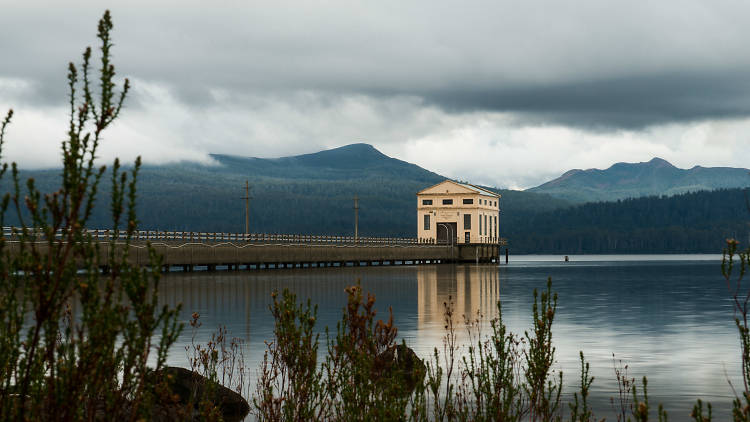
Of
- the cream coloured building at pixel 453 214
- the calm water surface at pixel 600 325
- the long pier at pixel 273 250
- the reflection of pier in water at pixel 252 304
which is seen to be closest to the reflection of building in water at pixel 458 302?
the calm water surface at pixel 600 325

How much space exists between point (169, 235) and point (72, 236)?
69022 millimetres

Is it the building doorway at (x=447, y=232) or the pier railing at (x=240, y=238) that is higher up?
the building doorway at (x=447, y=232)

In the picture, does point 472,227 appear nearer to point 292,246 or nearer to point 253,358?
point 292,246

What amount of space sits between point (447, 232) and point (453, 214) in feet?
8.95

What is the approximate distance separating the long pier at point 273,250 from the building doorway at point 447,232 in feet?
6.36

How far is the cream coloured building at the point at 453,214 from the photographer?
117312 mm

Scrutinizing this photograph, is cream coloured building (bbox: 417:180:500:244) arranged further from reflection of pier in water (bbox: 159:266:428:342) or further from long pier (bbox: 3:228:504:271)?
reflection of pier in water (bbox: 159:266:428:342)

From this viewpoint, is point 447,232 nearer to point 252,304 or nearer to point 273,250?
point 273,250

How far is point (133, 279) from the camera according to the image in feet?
17.3

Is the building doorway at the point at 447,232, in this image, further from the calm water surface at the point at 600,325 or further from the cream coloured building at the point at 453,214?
the calm water surface at the point at 600,325

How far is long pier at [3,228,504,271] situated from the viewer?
66.9 metres

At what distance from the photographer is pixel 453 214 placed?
11800cm

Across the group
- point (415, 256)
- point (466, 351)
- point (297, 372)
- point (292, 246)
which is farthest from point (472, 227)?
point (297, 372)

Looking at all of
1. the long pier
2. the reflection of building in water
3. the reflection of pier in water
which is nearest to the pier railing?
the long pier
